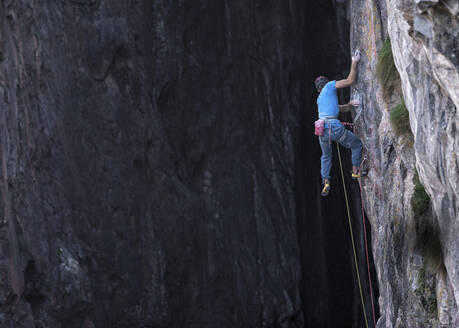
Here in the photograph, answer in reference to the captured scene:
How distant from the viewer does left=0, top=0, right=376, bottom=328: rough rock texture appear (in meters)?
14.1

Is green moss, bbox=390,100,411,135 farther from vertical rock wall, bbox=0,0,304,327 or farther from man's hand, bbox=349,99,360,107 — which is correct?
vertical rock wall, bbox=0,0,304,327

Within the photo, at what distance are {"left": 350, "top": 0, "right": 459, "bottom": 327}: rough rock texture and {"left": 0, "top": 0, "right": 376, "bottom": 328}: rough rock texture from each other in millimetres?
4872

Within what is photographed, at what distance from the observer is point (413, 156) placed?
10.2 metres

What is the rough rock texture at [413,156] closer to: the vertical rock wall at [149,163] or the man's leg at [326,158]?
the man's leg at [326,158]

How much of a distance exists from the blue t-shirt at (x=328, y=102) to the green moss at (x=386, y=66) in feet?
5.69

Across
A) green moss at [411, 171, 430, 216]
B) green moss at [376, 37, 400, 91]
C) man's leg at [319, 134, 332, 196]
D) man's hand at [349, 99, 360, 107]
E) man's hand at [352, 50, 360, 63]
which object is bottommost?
green moss at [411, 171, 430, 216]

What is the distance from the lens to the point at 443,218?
8281mm

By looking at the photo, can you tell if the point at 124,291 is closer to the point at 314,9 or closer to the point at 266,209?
the point at 266,209

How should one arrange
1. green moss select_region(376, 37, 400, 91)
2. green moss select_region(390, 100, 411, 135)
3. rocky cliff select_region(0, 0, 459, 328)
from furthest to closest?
rocky cliff select_region(0, 0, 459, 328) → green moss select_region(376, 37, 400, 91) → green moss select_region(390, 100, 411, 135)

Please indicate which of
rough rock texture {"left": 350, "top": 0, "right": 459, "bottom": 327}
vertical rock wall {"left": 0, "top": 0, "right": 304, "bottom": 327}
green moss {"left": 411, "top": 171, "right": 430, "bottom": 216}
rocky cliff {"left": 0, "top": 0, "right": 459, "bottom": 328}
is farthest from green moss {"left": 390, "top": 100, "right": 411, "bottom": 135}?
vertical rock wall {"left": 0, "top": 0, "right": 304, "bottom": 327}

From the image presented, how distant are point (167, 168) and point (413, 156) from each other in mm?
8027

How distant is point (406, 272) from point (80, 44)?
30.0 ft

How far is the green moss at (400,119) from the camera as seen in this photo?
408 inches

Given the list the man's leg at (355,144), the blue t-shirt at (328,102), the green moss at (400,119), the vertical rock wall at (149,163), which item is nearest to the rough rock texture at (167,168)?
the vertical rock wall at (149,163)
